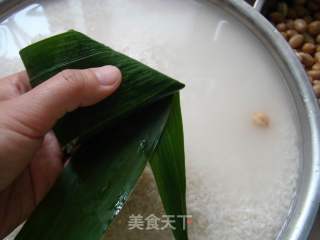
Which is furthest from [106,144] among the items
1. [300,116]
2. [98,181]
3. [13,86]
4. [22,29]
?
[22,29]

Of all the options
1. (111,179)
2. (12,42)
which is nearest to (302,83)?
(111,179)

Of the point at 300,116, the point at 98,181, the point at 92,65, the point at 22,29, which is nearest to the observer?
the point at 98,181

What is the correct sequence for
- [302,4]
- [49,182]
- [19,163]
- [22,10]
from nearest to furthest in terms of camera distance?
1. [19,163]
2. [49,182]
3. [22,10]
4. [302,4]

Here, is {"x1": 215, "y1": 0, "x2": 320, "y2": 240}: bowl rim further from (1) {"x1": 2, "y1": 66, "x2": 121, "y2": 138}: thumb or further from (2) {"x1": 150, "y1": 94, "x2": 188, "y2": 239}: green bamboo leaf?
(1) {"x1": 2, "y1": 66, "x2": 121, "y2": 138}: thumb

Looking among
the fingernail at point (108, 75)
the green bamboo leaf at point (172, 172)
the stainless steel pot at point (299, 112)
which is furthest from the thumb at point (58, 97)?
the stainless steel pot at point (299, 112)

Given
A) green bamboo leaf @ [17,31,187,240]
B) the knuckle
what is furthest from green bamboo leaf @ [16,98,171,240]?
the knuckle

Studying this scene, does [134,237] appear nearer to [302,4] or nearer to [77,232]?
[77,232]

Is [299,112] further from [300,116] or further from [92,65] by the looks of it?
[92,65]
